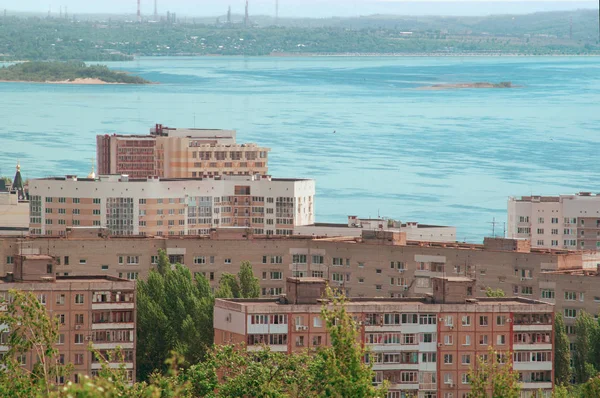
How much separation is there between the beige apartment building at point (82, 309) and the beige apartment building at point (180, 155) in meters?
24.5

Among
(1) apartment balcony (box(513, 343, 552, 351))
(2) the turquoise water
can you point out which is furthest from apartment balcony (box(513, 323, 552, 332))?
(2) the turquoise water

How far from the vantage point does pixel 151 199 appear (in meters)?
40.6

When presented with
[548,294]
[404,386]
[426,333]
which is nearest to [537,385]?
[426,333]

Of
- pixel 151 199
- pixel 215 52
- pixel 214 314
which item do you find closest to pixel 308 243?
pixel 214 314

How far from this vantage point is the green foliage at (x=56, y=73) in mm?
132375

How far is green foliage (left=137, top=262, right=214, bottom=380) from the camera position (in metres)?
21.8

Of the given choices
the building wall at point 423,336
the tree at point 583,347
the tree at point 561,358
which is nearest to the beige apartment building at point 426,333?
Answer: the building wall at point 423,336

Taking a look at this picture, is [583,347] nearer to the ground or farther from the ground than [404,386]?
nearer to the ground

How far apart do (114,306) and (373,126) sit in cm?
7134

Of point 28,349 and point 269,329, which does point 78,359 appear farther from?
point 28,349

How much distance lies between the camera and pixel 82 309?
797 inches

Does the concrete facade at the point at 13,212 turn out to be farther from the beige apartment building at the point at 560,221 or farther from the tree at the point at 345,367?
the tree at the point at 345,367

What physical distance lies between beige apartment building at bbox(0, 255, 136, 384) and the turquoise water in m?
27.8

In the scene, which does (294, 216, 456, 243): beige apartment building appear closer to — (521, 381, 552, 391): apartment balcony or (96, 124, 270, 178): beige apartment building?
(96, 124, 270, 178): beige apartment building
